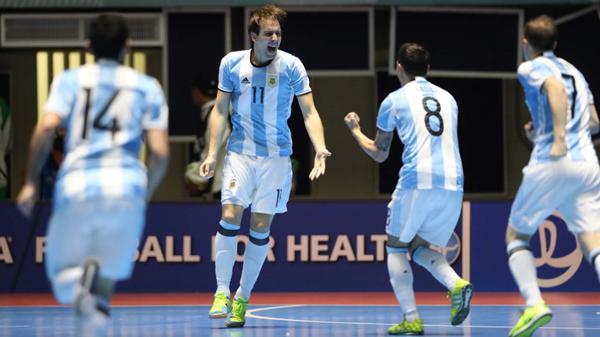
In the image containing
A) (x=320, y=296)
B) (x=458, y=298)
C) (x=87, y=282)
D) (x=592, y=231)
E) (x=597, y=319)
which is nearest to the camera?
(x=87, y=282)

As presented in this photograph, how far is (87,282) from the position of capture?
7.13m

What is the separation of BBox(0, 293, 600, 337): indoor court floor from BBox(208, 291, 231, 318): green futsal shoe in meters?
0.11

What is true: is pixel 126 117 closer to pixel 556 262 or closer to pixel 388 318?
pixel 388 318

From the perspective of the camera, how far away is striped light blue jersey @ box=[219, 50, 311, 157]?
37.3 feet

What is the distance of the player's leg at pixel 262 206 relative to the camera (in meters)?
11.3

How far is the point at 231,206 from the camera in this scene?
11250 mm

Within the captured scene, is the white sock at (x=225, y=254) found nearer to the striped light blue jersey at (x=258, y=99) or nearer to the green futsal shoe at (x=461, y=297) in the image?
the striped light blue jersey at (x=258, y=99)

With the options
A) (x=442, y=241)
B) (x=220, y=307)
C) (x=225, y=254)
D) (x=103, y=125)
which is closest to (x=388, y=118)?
(x=442, y=241)

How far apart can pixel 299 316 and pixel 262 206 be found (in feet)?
4.85

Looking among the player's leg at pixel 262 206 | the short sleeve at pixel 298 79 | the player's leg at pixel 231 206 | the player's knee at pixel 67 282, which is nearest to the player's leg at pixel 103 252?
the player's knee at pixel 67 282

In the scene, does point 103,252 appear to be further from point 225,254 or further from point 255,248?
point 255,248

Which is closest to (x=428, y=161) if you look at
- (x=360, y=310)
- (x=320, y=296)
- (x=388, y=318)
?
(x=388, y=318)

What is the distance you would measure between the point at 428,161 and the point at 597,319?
2.57 m

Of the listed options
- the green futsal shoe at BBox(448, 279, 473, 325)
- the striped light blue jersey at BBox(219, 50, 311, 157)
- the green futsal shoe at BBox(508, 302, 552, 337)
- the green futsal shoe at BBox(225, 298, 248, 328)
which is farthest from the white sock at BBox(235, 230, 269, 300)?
the green futsal shoe at BBox(508, 302, 552, 337)
